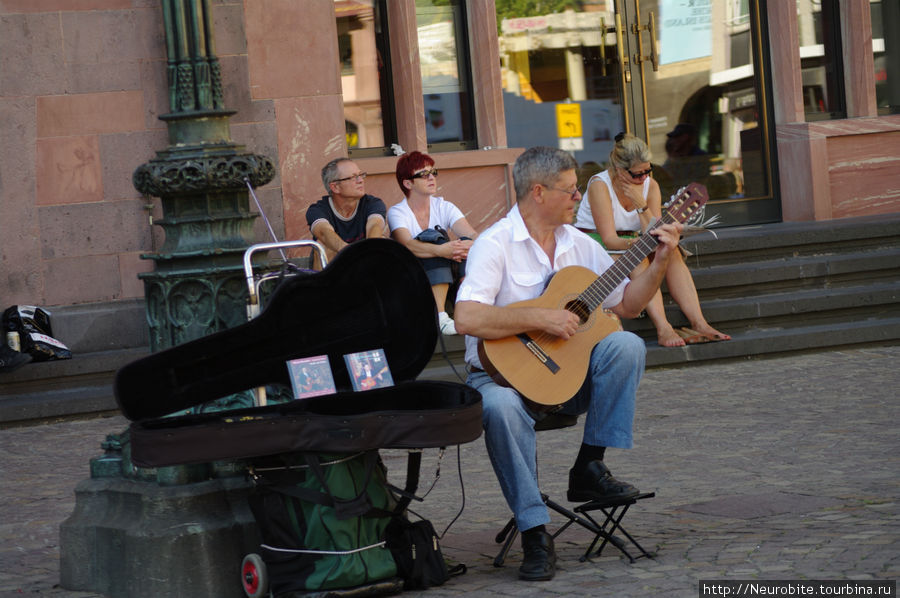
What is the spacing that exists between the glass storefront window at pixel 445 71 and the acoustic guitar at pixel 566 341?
6.30 m

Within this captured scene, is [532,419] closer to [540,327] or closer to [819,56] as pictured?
[540,327]

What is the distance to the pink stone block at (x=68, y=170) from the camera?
8930 mm

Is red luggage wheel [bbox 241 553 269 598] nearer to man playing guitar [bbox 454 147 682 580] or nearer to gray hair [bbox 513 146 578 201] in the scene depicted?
man playing guitar [bbox 454 147 682 580]

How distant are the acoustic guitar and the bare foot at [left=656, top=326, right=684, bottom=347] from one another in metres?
4.06

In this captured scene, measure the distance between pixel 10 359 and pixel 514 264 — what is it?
4.69m

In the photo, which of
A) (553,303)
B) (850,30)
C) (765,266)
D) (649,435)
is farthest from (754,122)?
(553,303)

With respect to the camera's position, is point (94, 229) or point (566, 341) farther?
point (94, 229)

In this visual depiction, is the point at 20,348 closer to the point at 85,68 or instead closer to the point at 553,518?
the point at 85,68

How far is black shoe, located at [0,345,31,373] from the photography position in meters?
8.16

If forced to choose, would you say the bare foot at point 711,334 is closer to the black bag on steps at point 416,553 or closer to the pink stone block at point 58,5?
the pink stone block at point 58,5

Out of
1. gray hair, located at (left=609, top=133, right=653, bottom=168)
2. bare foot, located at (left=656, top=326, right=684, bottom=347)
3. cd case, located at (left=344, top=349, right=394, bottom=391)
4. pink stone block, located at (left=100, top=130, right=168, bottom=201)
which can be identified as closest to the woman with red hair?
gray hair, located at (left=609, top=133, right=653, bottom=168)

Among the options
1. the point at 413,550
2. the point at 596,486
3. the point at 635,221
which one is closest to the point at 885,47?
the point at 635,221

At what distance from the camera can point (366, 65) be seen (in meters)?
10.8

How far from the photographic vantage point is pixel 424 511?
5.38m
